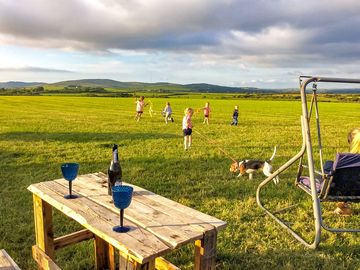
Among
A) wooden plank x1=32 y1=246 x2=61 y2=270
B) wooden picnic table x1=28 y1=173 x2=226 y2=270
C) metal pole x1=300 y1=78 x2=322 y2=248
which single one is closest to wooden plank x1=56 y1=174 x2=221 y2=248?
wooden picnic table x1=28 y1=173 x2=226 y2=270

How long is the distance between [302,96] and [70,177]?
10.0 ft

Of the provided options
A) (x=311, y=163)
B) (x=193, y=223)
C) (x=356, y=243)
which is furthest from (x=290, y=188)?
A: (x=193, y=223)

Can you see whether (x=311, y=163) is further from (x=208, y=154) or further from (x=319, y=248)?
(x=208, y=154)

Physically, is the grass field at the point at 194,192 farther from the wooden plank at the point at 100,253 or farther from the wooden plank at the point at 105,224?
the wooden plank at the point at 105,224

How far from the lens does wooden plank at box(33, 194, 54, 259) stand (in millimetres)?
3604

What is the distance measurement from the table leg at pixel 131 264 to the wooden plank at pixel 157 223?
0.20 metres

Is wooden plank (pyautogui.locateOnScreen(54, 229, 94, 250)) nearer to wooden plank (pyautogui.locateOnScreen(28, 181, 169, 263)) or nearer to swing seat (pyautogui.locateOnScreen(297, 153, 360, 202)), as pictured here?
wooden plank (pyautogui.locateOnScreen(28, 181, 169, 263))

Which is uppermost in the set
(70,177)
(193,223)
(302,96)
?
(302,96)

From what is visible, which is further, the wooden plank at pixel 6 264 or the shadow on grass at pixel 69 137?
the shadow on grass at pixel 69 137

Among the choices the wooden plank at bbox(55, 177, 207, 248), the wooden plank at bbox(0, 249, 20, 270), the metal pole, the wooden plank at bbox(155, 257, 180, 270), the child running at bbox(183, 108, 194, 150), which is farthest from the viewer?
the child running at bbox(183, 108, 194, 150)

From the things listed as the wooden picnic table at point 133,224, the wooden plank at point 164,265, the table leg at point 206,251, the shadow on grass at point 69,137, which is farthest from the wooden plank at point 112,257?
the shadow on grass at point 69,137

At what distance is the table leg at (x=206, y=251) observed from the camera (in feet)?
8.55

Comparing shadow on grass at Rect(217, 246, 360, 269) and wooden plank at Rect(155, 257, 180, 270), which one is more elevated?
wooden plank at Rect(155, 257, 180, 270)

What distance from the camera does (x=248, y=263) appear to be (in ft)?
13.3
